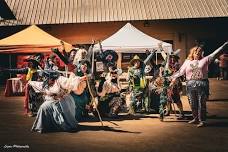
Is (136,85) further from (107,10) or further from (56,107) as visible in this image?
(107,10)

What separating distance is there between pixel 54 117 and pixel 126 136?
1.96 meters

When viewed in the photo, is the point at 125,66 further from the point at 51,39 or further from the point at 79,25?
the point at 51,39

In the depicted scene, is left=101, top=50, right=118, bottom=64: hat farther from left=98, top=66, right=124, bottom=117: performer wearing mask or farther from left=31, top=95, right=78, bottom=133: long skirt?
left=31, top=95, right=78, bottom=133: long skirt

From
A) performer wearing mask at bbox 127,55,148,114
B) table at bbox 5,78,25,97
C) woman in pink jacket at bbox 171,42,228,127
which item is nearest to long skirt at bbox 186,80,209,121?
woman in pink jacket at bbox 171,42,228,127

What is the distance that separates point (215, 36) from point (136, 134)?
16299mm

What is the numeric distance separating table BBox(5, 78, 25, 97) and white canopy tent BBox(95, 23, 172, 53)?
4373 mm

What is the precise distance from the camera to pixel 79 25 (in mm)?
24328

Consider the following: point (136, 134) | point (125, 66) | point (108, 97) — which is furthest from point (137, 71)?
point (125, 66)

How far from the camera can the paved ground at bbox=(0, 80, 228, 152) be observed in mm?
8445

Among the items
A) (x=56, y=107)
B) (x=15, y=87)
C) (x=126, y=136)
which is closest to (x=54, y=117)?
(x=56, y=107)

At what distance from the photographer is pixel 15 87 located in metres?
18.2

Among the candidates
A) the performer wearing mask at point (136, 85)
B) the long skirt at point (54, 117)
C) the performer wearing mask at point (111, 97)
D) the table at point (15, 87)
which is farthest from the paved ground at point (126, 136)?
the table at point (15, 87)

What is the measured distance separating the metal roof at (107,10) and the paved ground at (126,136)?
1254 centimetres

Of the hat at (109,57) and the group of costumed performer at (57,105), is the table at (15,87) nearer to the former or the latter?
the hat at (109,57)
